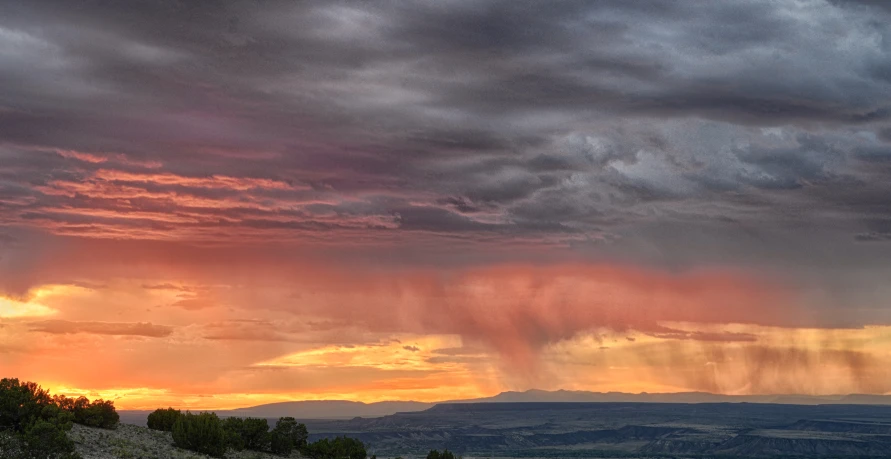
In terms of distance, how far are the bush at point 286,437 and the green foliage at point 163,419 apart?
8.93 m

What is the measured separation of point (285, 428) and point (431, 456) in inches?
840

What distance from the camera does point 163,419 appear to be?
9219cm

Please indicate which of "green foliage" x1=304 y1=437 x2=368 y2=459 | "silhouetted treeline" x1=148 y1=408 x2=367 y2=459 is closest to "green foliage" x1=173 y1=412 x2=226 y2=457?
"silhouetted treeline" x1=148 y1=408 x2=367 y2=459

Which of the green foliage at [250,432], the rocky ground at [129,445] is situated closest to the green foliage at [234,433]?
→ the green foliage at [250,432]

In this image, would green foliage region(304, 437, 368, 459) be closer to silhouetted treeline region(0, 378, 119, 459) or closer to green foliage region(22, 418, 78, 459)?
silhouetted treeline region(0, 378, 119, 459)

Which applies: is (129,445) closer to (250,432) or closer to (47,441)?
(47,441)

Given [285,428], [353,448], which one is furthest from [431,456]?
[285,428]

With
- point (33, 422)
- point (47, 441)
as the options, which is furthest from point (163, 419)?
point (47, 441)

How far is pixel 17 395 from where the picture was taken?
7275 centimetres

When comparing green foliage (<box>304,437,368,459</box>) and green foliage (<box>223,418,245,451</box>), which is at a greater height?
green foliage (<box>223,418,245,451</box>)

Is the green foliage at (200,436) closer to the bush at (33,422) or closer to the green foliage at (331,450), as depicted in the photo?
the bush at (33,422)

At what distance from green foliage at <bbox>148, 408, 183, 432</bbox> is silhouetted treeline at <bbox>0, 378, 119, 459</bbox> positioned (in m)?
7.14

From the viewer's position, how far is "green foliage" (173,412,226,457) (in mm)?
81750

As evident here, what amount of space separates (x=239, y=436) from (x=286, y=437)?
19.2 feet
